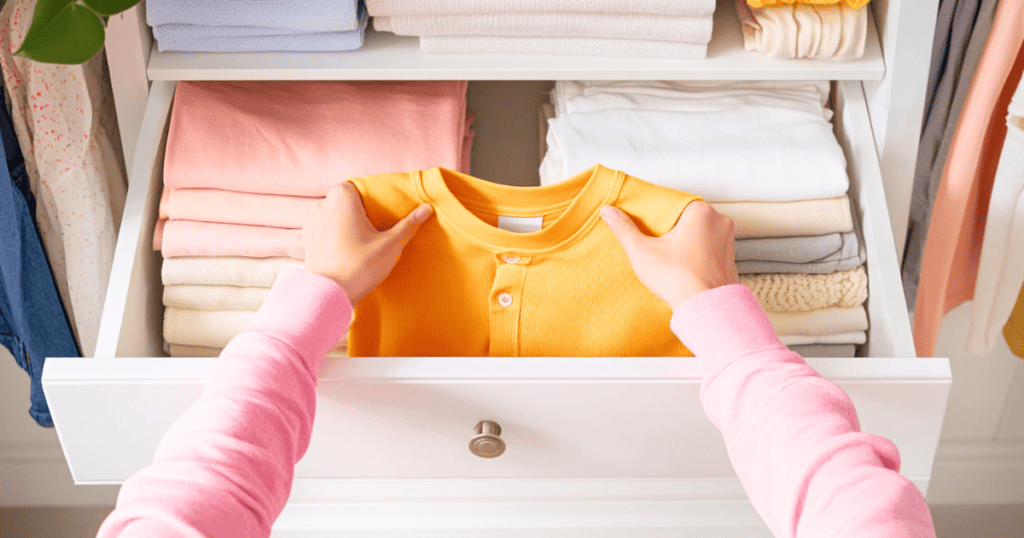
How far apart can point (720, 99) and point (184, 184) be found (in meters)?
0.66

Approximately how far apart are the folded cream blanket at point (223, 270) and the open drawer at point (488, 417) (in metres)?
0.04

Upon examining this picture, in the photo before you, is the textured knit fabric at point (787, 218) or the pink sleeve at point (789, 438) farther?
the textured knit fabric at point (787, 218)

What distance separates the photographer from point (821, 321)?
0.87 metres

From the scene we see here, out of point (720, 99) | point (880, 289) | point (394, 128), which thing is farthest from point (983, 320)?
point (394, 128)

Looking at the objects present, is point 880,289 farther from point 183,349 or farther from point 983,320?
point 183,349

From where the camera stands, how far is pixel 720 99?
0.95 meters

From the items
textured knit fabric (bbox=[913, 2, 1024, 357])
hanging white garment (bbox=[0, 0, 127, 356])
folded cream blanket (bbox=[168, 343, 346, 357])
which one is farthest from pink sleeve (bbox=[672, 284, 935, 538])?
hanging white garment (bbox=[0, 0, 127, 356])

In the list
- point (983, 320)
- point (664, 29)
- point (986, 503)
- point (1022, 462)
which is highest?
point (664, 29)

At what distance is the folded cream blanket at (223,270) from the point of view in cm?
86

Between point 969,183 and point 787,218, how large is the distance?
9.5 inches

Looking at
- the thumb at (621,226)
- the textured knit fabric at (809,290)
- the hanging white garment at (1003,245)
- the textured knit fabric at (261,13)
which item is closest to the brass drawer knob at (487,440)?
the thumb at (621,226)

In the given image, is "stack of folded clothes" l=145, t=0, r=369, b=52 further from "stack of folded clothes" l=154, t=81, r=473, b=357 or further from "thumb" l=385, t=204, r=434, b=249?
"thumb" l=385, t=204, r=434, b=249

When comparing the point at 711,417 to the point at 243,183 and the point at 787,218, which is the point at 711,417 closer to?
the point at 787,218

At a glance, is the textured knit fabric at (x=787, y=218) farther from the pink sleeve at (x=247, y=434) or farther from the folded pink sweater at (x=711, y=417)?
the pink sleeve at (x=247, y=434)
